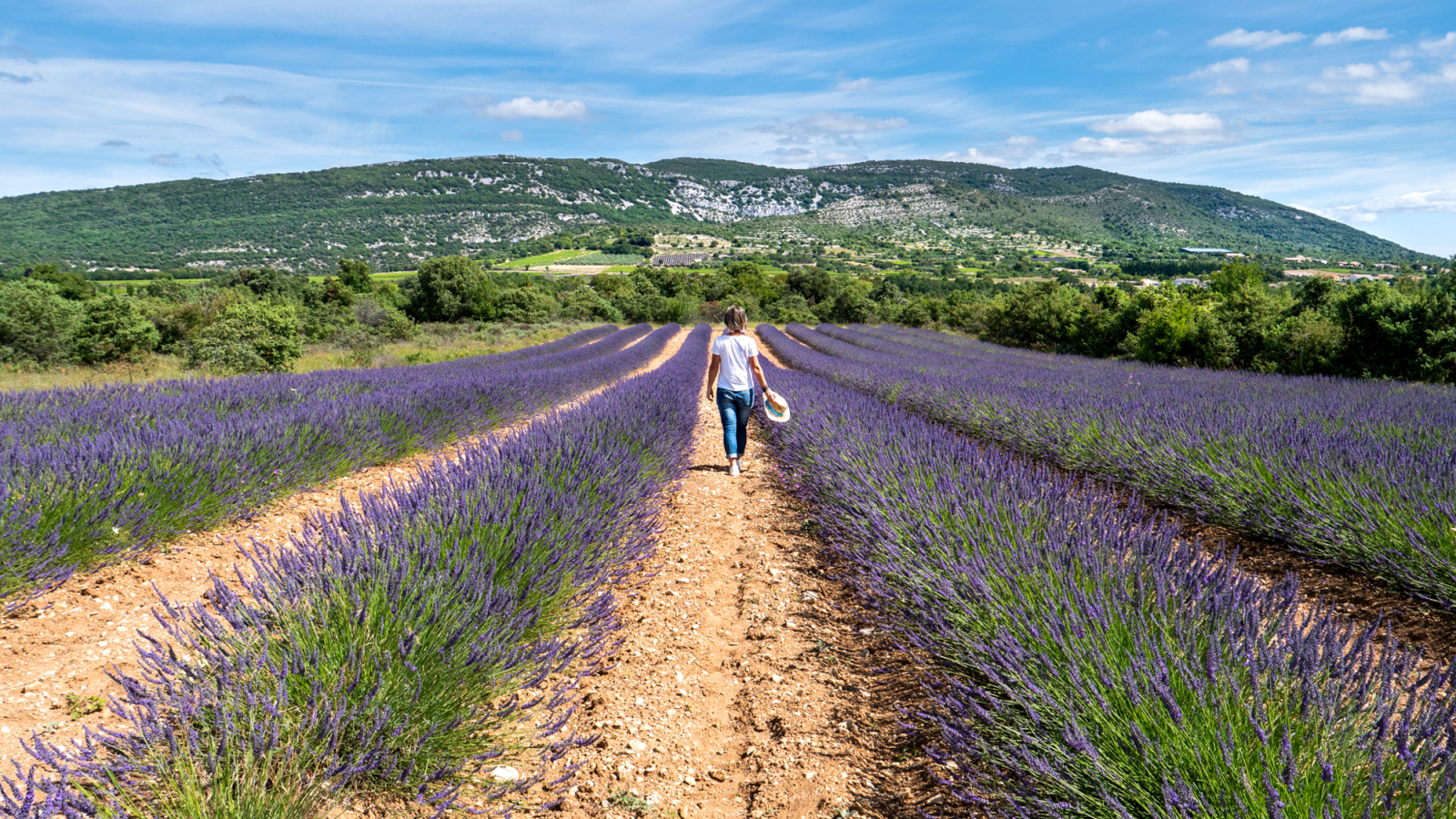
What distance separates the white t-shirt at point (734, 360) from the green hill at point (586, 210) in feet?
268

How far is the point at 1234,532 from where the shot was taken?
385 cm

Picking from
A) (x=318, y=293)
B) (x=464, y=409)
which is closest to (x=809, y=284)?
(x=318, y=293)

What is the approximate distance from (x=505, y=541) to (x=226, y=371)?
15.2 metres

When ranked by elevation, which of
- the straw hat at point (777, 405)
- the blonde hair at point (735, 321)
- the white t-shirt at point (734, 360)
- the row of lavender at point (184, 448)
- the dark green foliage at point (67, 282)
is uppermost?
the dark green foliage at point (67, 282)

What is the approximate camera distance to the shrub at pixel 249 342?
46.5 ft

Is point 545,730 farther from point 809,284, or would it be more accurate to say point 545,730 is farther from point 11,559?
point 809,284

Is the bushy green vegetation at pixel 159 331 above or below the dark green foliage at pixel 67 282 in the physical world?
below

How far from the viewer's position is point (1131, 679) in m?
1.36

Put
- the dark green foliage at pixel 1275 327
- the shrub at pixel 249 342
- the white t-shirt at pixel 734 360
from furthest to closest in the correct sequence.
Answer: the shrub at pixel 249 342, the dark green foliage at pixel 1275 327, the white t-shirt at pixel 734 360

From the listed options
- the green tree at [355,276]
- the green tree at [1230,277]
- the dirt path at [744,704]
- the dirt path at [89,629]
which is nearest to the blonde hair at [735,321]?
the dirt path at [744,704]

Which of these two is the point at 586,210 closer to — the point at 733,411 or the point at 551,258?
the point at 551,258

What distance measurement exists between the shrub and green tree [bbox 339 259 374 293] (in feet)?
89.0

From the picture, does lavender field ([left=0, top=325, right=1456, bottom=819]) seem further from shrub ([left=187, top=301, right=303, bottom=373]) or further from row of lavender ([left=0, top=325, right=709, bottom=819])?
shrub ([left=187, top=301, right=303, bottom=373])

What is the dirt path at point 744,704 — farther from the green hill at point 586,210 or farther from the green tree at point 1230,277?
the green hill at point 586,210
